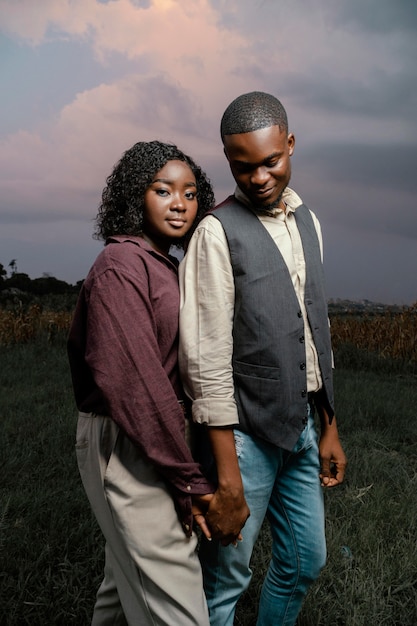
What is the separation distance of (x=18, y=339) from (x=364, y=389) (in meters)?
6.01

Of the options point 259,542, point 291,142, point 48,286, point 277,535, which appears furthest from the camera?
point 48,286

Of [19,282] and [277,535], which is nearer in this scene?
[277,535]

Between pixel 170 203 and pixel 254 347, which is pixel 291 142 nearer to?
pixel 170 203

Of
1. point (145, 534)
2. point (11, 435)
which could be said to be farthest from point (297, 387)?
point (11, 435)

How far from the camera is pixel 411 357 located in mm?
9953

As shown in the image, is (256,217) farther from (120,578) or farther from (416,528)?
(416,528)

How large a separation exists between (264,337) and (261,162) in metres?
0.50

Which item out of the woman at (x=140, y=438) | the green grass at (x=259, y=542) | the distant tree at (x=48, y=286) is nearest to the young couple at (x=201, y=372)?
the woman at (x=140, y=438)

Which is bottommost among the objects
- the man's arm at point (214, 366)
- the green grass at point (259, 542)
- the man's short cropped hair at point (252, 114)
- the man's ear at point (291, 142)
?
the green grass at point (259, 542)

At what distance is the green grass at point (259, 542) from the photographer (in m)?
2.80

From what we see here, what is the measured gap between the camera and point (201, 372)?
5.85 ft

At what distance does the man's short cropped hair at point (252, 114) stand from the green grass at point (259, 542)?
6.49ft

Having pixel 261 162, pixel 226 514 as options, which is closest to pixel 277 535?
pixel 226 514

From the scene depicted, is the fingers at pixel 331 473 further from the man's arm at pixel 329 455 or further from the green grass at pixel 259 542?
the green grass at pixel 259 542
